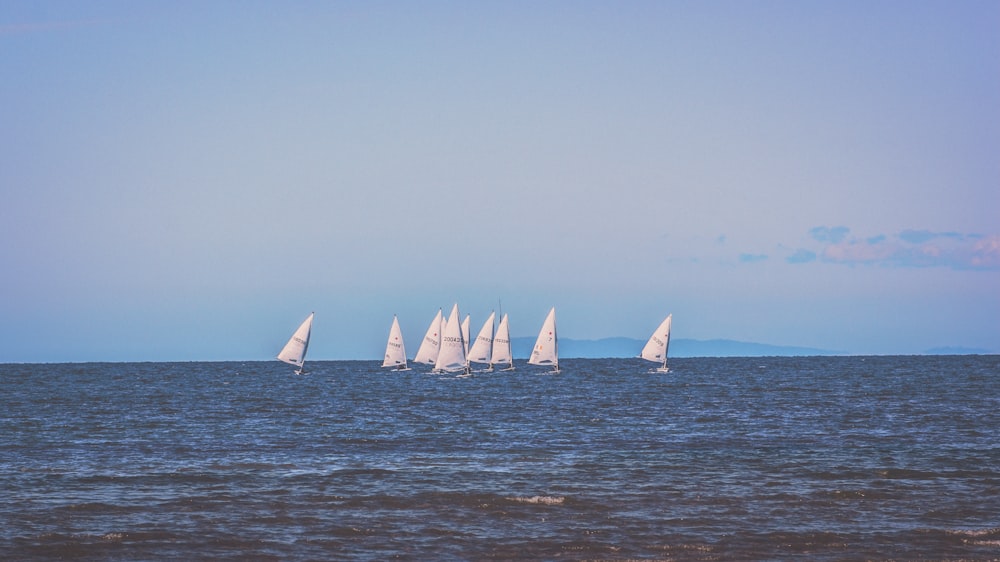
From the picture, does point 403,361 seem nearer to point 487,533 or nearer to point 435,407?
point 435,407

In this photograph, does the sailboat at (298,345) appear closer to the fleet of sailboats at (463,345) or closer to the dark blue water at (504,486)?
the fleet of sailboats at (463,345)

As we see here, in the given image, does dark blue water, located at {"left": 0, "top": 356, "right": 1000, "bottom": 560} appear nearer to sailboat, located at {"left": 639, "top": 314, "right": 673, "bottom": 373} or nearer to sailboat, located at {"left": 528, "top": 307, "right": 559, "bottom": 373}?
sailboat, located at {"left": 528, "top": 307, "right": 559, "bottom": 373}

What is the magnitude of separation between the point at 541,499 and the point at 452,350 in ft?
293

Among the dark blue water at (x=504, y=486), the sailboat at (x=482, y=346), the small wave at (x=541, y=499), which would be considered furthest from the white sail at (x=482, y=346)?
the small wave at (x=541, y=499)

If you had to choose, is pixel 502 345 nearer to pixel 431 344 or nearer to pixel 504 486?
pixel 431 344

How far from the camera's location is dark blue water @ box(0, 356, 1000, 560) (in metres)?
23.0

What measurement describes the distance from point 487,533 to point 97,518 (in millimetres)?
10178

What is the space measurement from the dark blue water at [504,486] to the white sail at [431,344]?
62.3m

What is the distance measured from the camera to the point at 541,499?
2827 cm

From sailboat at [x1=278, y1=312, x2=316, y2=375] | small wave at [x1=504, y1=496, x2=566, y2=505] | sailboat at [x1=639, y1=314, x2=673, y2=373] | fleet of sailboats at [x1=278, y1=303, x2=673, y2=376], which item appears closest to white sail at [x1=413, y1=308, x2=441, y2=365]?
fleet of sailboats at [x1=278, y1=303, x2=673, y2=376]

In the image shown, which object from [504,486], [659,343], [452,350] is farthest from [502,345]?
[504,486]

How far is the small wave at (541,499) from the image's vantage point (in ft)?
91.5

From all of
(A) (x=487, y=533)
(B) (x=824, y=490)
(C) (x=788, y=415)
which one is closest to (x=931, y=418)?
(C) (x=788, y=415)

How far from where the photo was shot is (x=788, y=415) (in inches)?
2388
